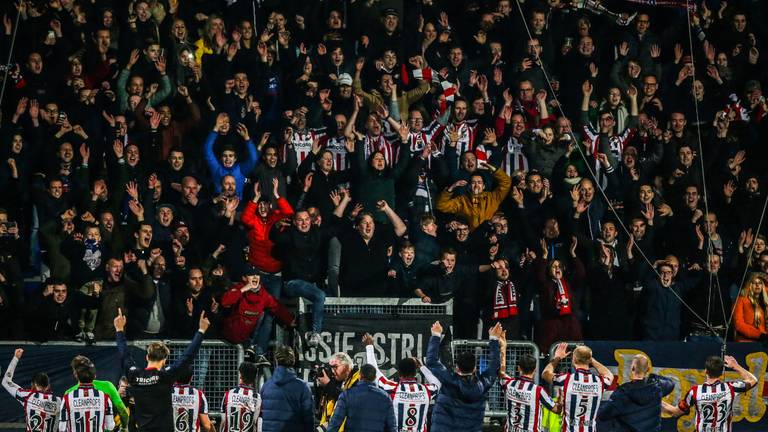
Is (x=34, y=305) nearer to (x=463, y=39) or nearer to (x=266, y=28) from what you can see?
(x=266, y=28)

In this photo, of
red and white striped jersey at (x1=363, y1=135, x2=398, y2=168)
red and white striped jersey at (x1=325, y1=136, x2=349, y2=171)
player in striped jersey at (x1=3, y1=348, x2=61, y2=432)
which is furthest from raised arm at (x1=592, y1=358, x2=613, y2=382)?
red and white striped jersey at (x1=325, y1=136, x2=349, y2=171)

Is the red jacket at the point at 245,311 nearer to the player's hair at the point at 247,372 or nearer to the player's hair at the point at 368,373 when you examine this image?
the player's hair at the point at 247,372

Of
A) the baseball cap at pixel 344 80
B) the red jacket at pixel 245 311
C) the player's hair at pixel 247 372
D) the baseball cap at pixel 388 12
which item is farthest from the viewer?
the baseball cap at pixel 388 12

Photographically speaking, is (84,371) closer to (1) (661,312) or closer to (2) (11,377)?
(2) (11,377)

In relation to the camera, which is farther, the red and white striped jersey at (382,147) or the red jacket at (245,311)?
the red and white striped jersey at (382,147)

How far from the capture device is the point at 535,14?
21703 mm

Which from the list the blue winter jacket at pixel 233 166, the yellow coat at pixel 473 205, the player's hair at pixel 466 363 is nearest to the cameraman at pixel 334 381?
the player's hair at pixel 466 363

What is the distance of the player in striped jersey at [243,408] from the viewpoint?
48.7 feet

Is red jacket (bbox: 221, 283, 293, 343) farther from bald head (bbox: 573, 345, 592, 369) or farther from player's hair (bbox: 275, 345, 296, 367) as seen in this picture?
bald head (bbox: 573, 345, 592, 369)

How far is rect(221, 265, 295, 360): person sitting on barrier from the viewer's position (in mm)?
17156

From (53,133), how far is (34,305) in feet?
10.4

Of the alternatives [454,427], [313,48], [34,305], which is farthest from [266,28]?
[454,427]

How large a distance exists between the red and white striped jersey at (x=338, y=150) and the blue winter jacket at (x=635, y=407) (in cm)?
663

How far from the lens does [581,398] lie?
49.8 feet
